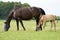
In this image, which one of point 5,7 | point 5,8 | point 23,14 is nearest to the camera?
point 23,14

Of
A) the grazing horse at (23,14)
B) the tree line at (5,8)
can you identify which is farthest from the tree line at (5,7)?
the grazing horse at (23,14)

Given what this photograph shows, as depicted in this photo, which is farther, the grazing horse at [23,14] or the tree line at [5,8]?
the tree line at [5,8]

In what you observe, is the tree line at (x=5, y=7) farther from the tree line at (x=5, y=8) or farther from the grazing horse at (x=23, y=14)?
the grazing horse at (x=23, y=14)

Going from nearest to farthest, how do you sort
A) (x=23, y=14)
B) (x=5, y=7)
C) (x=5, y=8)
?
(x=23, y=14) < (x=5, y=8) < (x=5, y=7)

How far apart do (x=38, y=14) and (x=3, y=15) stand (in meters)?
51.2

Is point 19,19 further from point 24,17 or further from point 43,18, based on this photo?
point 43,18

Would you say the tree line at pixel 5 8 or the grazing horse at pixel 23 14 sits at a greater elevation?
the grazing horse at pixel 23 14

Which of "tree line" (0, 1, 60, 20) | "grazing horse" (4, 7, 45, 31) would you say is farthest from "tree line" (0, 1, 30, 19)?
"grazing horse" (4, 7, 45, 31)

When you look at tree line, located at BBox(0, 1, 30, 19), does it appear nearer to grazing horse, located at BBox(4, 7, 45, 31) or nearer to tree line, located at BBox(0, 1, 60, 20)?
tree line, located at BBox(0, 1, 60, 20)

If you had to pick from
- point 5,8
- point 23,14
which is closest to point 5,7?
point 5,8

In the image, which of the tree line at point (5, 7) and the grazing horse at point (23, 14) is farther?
the tree line at point (5, 7)

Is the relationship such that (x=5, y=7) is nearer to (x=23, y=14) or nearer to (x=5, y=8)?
(x=5, y=8)

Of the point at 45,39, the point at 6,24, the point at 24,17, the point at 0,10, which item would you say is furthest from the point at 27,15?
the point at 0,10

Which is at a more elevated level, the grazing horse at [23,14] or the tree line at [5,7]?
the grazing horse at [23,14]
